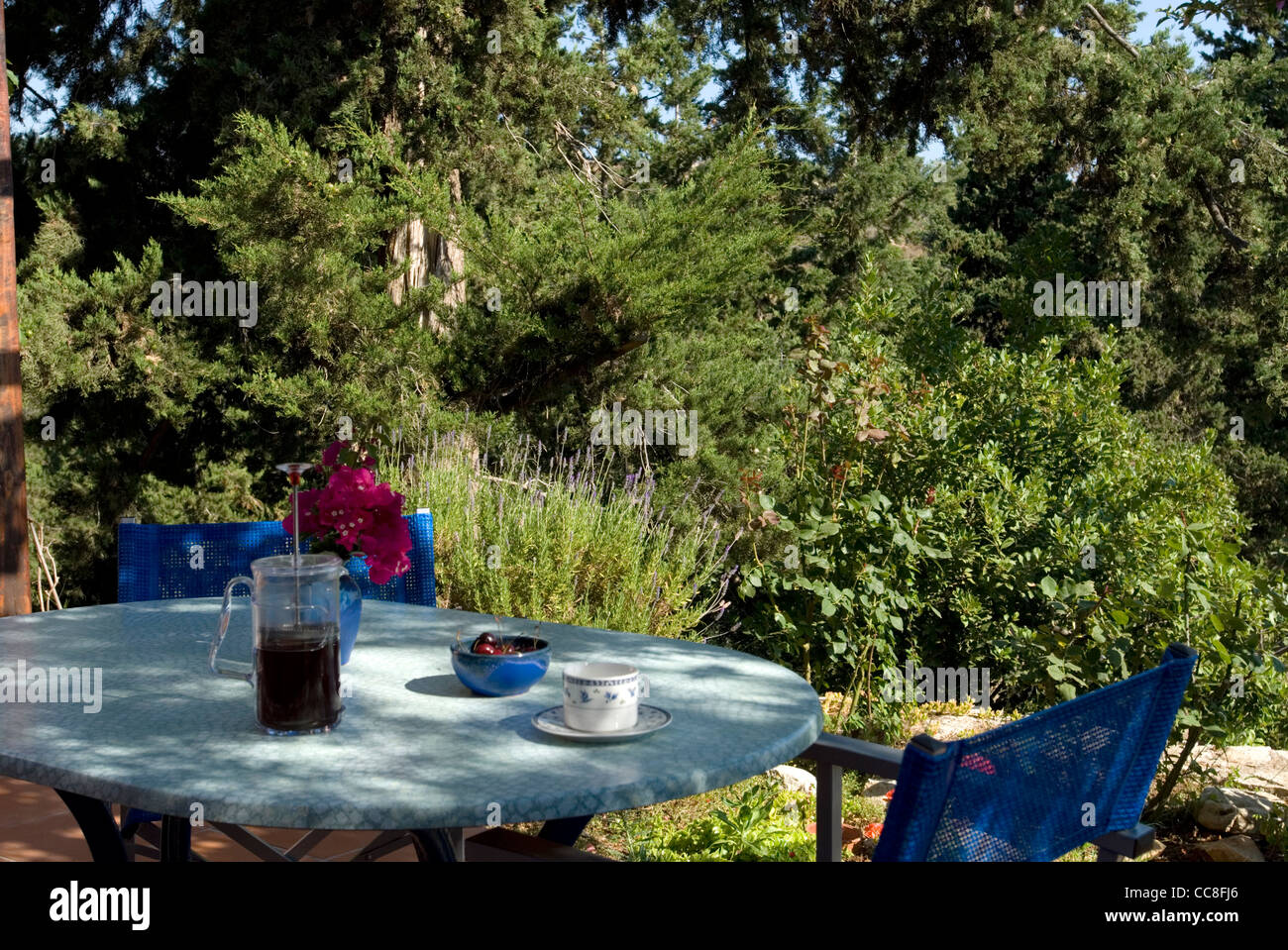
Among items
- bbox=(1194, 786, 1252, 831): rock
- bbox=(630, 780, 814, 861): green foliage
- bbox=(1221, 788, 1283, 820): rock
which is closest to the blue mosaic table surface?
bbox=(630, 780, 814, 861): green foliage

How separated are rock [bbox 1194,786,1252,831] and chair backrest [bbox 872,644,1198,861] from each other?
2384 millimetres

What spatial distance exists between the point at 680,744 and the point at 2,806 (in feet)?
8.94

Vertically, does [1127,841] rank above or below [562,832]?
above

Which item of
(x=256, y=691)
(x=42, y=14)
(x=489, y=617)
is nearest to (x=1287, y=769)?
(x=489, y=617)

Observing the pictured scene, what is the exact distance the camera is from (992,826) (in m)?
1.18

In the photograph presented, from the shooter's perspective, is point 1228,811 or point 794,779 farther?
point 794,779

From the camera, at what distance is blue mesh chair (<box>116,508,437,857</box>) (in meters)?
2.79

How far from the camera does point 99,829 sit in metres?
1.72

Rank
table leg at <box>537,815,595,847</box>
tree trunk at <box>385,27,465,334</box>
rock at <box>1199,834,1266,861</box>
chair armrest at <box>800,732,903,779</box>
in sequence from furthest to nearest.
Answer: tree trunk at <box>385,27,465,334</box> < rock at <box>1199,834,1266,861</box> < table leg at <box>537,815,595,847</box> < chair armrest at <box>800,732,903,779</box>

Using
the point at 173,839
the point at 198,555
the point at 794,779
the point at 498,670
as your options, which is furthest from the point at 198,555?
the point at 794,779

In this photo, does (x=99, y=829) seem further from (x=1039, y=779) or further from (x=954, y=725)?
(x=954, y=725)

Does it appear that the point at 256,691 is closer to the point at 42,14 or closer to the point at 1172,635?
the point at 1172,635

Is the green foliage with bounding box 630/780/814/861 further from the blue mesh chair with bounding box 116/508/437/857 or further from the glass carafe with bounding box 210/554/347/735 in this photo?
the glass carafe with bounding box 210/554/347/735

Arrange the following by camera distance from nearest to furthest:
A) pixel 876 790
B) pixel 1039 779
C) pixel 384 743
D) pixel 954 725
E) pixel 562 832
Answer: pixel 1039 779
pixel 384 743
pixel 562 832
pixel 876 790
pixel 954 725
